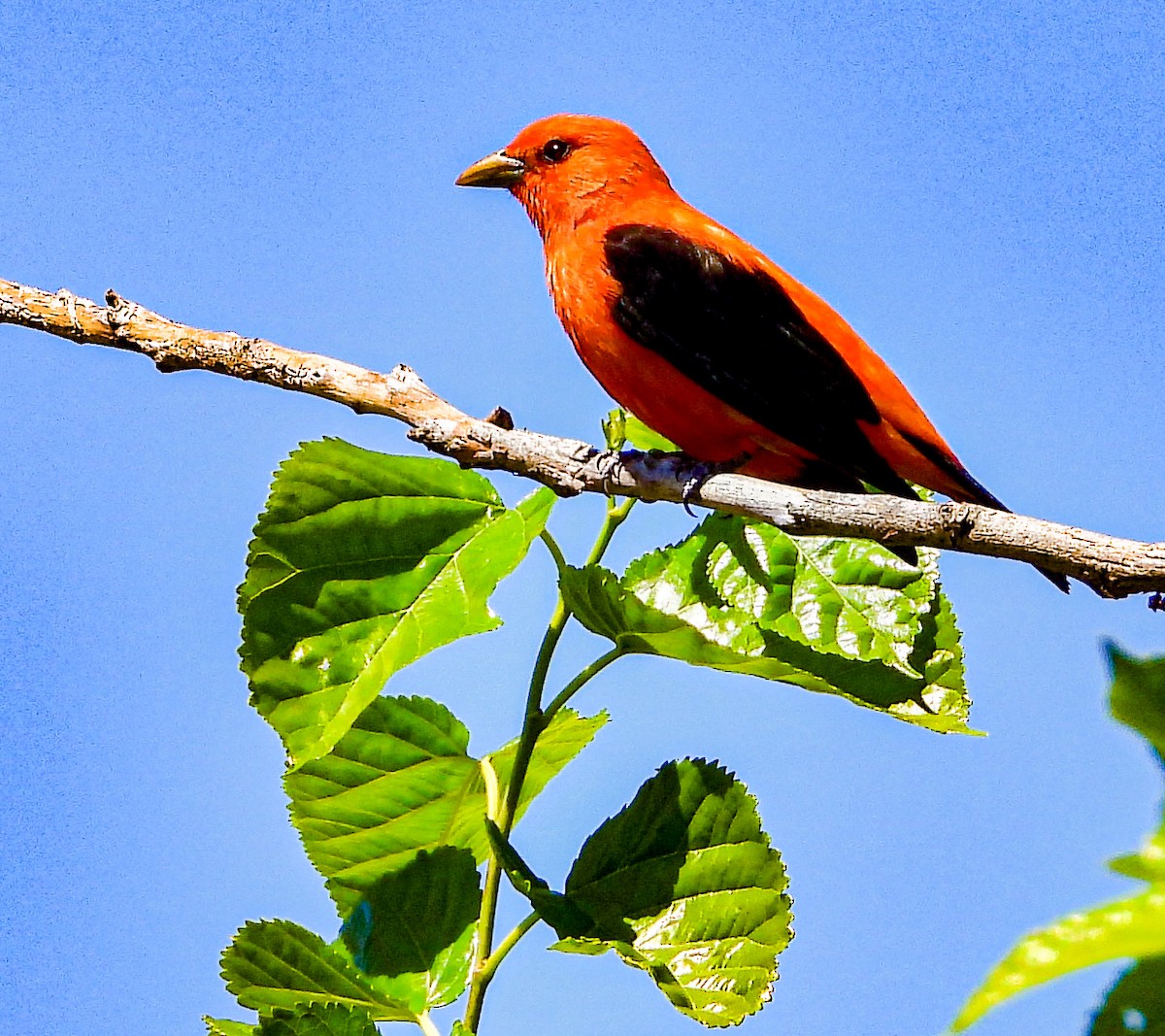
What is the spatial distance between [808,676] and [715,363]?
1.70 meters

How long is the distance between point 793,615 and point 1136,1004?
1596 mm

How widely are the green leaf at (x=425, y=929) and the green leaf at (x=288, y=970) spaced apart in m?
0.04

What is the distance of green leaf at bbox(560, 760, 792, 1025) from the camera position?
1.94 meters

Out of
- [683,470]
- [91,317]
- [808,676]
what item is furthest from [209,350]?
[808,676]

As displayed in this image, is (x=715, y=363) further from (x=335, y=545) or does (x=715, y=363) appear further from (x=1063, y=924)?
(x=1063, y=924)

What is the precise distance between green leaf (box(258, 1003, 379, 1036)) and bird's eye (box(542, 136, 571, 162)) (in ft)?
10.1

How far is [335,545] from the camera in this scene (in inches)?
83.1

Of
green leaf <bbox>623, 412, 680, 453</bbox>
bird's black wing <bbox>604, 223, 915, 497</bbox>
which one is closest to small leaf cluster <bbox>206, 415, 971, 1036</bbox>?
green leaf <bbox>623, 412, 680, 453</bbox>

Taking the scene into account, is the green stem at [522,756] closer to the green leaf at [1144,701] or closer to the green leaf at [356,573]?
the green leaf at [356,573]

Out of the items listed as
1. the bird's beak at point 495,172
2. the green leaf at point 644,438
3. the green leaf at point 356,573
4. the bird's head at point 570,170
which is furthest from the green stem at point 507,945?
the bird's beak at point 495,172

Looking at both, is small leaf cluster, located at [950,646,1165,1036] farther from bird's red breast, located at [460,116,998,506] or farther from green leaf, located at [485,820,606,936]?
bird's red breast, located at [460,116,998,506]

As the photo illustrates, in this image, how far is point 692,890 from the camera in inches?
78.4

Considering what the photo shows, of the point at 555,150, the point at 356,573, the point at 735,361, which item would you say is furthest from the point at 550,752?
the point at 555,150

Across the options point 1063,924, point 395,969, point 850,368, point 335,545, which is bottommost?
point 1063,924
